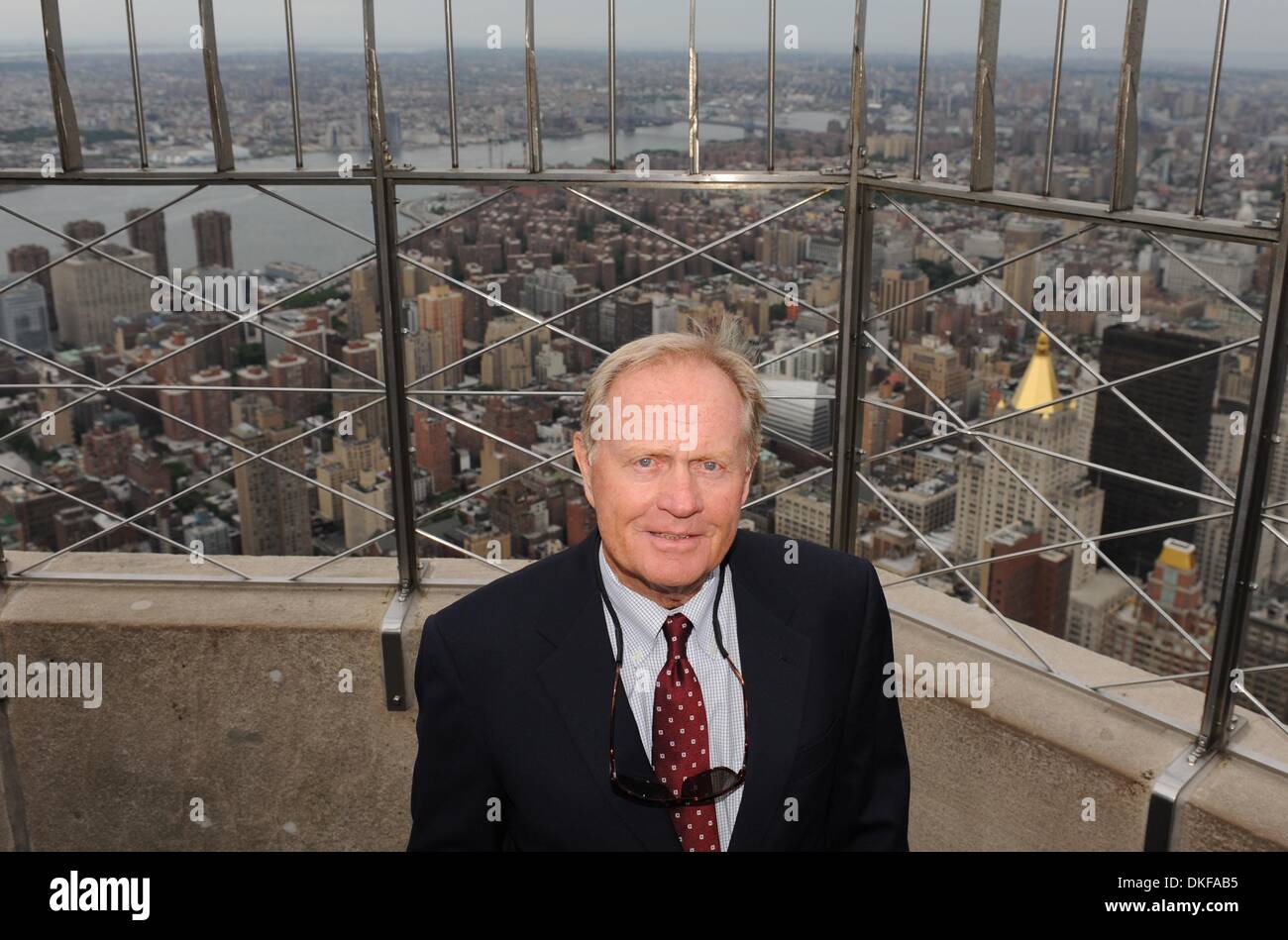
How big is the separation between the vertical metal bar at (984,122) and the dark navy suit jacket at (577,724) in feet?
5.91

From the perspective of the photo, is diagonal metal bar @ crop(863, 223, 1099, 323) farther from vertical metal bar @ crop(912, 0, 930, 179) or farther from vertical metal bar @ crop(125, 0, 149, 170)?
vertical metal bar @ crop(125, 0, 149, 170)

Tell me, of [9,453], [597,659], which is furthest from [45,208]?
[597,659]

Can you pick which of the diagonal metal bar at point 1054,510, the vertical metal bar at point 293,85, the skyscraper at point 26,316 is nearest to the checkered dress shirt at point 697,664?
the diagonal metal bar at point 1054,510

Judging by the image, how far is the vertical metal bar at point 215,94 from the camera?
350 centimetres

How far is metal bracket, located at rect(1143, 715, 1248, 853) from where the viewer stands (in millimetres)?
3029

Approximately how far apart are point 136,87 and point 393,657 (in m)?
Answer: 1.85

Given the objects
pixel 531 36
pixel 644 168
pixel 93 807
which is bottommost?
pixel 93 807

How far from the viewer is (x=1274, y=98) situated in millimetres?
2834

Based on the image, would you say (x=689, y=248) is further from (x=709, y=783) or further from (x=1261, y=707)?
(x=709, y=783)

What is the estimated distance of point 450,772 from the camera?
175 centimetres

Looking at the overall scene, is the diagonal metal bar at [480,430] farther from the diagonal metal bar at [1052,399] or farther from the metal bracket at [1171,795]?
the metal bracket at [1171,795]
